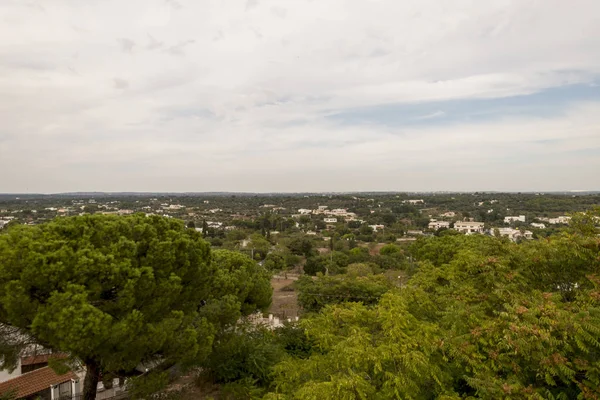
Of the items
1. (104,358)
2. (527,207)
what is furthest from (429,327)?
(527,207)

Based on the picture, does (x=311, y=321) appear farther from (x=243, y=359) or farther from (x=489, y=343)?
(x=489, y=343)

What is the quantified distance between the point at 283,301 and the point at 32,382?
15416 millimetres

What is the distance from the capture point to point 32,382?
1155 cm

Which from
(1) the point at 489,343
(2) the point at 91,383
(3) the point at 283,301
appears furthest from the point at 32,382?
(3) the point at 283,301

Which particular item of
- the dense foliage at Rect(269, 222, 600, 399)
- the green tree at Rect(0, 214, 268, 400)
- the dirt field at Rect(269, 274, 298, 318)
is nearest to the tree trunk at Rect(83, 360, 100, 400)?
the green tree at Rect(0, 214, 268, 400)

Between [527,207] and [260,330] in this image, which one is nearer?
[260,330]

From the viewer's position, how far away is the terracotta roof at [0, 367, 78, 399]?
11.0m

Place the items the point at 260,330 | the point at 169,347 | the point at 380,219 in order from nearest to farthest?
1. the point at 169,347
2. the point at 260,330
3. the point at 380,219

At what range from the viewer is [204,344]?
9.16 metres

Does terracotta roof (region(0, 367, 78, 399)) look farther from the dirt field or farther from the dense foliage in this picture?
the dirt field

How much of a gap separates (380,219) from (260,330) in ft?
207

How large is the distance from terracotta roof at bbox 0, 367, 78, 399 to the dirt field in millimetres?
11004

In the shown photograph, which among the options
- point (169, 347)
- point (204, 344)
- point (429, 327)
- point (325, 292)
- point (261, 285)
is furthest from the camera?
point (325, 292)

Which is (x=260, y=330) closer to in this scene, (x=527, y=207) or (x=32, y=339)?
(x=32, y=339)
